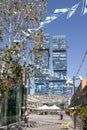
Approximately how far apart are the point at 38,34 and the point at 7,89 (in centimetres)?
486

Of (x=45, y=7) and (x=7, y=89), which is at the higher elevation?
(x=45, y=7)

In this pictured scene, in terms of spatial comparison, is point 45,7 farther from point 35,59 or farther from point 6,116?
point 6,116

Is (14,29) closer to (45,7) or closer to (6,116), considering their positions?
(45,7)

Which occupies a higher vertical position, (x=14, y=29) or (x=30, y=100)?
(x=30, y=100)

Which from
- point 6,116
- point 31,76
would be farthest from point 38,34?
point 6,116

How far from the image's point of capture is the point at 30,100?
14550 cm

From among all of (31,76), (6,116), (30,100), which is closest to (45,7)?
(31,76)

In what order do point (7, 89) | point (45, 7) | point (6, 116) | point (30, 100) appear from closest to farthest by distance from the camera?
1. point (7, 89)
2. point (45, 7)
3. point (6, 116)
4. point (30, 100)

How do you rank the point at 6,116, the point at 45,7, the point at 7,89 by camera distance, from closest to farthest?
the point at 7,89
the point at 45,7
the point at 6,116

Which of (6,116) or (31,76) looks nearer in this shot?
(31,76)

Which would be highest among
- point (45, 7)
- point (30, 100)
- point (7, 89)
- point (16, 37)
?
point (30, 100)

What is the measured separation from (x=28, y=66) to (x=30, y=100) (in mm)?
118606

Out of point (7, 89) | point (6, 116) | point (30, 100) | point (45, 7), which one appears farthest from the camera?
point (30, 100)

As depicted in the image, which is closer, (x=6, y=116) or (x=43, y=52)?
(x=43, y=52)
